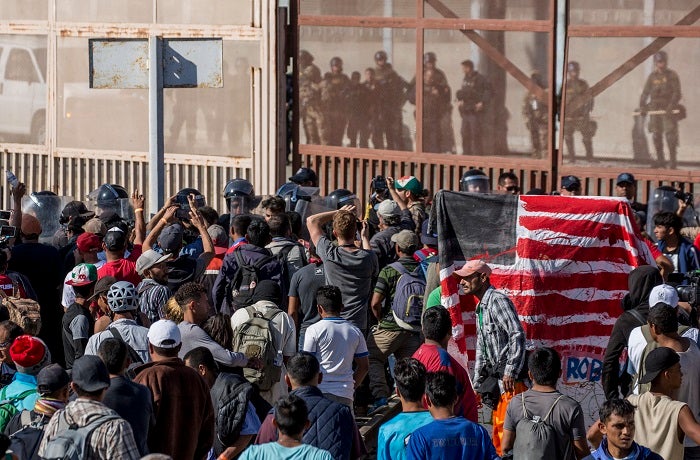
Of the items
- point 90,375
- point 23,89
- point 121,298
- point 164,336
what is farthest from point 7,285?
→ point 23,89

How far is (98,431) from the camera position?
6258 millimetres

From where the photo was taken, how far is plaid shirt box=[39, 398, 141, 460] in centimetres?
622

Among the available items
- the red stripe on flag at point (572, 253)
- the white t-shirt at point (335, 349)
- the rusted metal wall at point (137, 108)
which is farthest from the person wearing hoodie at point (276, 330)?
the rusted metal wall at point (137, 108)

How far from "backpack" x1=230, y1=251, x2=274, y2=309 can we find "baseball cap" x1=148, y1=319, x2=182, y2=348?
239 cm

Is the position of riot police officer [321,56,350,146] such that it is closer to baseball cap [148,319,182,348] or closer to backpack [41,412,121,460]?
baseball cap [148,319,182,348]

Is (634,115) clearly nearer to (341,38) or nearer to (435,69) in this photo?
(435,69)

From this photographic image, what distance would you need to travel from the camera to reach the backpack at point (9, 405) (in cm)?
711

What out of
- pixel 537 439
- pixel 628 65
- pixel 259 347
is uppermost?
pixel 628 65

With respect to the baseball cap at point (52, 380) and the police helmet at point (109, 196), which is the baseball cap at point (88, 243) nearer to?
the police helmet at point (109, 196)

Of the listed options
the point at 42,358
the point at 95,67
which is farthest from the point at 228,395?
the point at 95,67

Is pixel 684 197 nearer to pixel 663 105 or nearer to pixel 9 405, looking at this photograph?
pixel 663 105

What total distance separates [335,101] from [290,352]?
10213 mm

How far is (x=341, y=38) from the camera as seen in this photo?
18594 millimetres

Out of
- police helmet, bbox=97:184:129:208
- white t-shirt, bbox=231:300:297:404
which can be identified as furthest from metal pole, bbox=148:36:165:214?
white t-shirt, bbox=231:300:297:404
